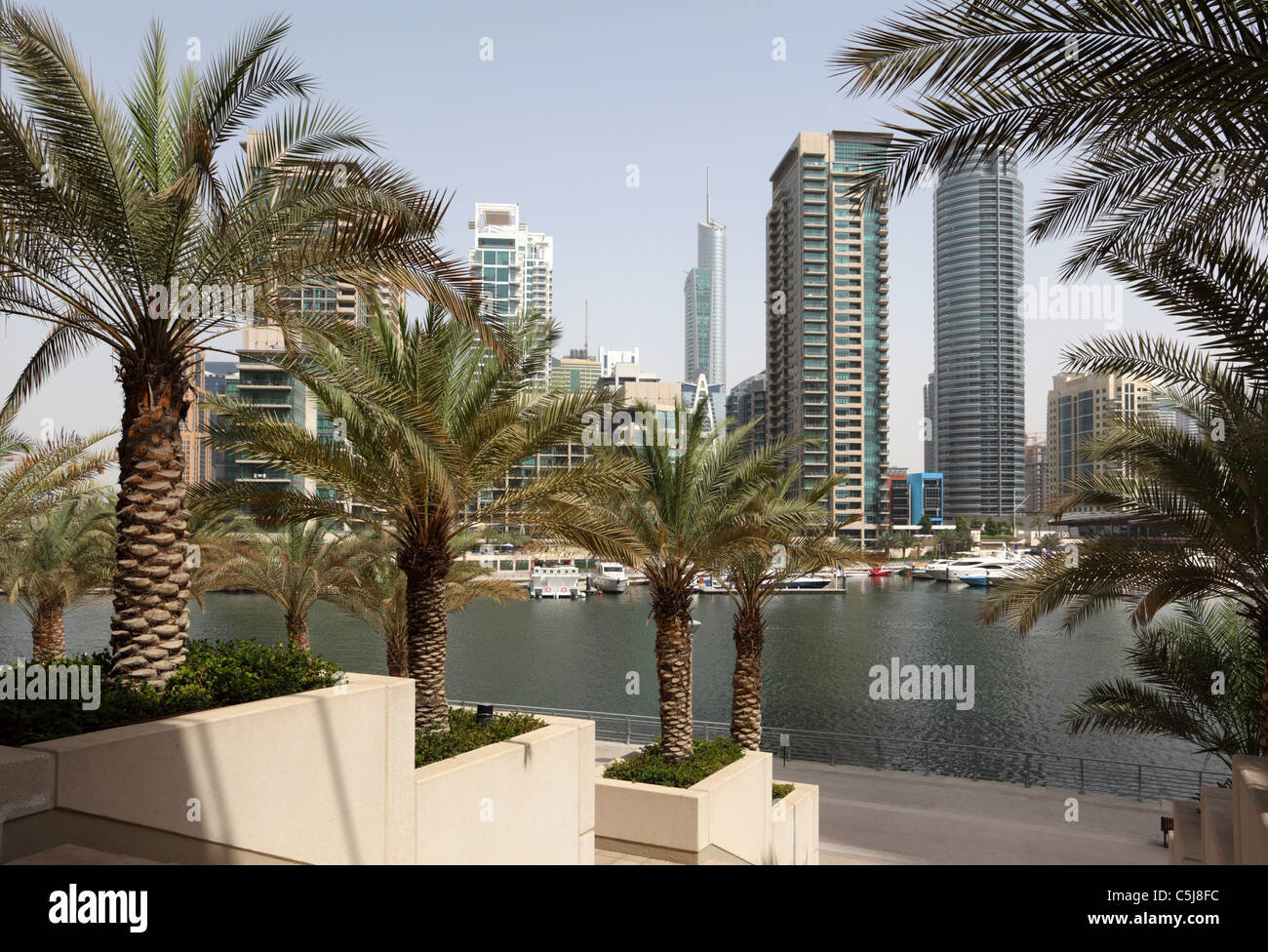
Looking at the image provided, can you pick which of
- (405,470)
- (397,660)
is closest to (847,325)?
(397,660)

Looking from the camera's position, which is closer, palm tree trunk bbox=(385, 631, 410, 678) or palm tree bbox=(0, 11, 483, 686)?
palm tree bbox=(0, 11, 483, 686)

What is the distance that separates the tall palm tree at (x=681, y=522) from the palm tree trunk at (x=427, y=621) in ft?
11.9

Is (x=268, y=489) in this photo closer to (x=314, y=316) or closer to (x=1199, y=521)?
(x=314, y=316)

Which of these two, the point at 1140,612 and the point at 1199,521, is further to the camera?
the point at 1140,612

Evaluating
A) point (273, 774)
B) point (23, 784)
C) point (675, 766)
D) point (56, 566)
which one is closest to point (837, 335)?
point (56, 566)

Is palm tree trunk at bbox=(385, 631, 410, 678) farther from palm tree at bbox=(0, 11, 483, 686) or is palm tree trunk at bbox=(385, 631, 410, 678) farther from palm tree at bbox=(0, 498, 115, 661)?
palm tree at bbox=(0, 11, 483, 686)

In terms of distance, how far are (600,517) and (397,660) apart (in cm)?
1013

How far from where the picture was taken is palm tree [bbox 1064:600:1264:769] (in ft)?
40.8

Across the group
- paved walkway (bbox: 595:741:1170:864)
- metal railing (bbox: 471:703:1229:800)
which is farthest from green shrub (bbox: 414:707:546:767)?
metal railing (bbox: 471:703:1229:800)

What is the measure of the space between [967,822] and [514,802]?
9741 mm

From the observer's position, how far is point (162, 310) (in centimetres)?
686

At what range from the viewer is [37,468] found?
44.2 ft

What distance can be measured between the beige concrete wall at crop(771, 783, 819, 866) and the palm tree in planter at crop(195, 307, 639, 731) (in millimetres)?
5480
